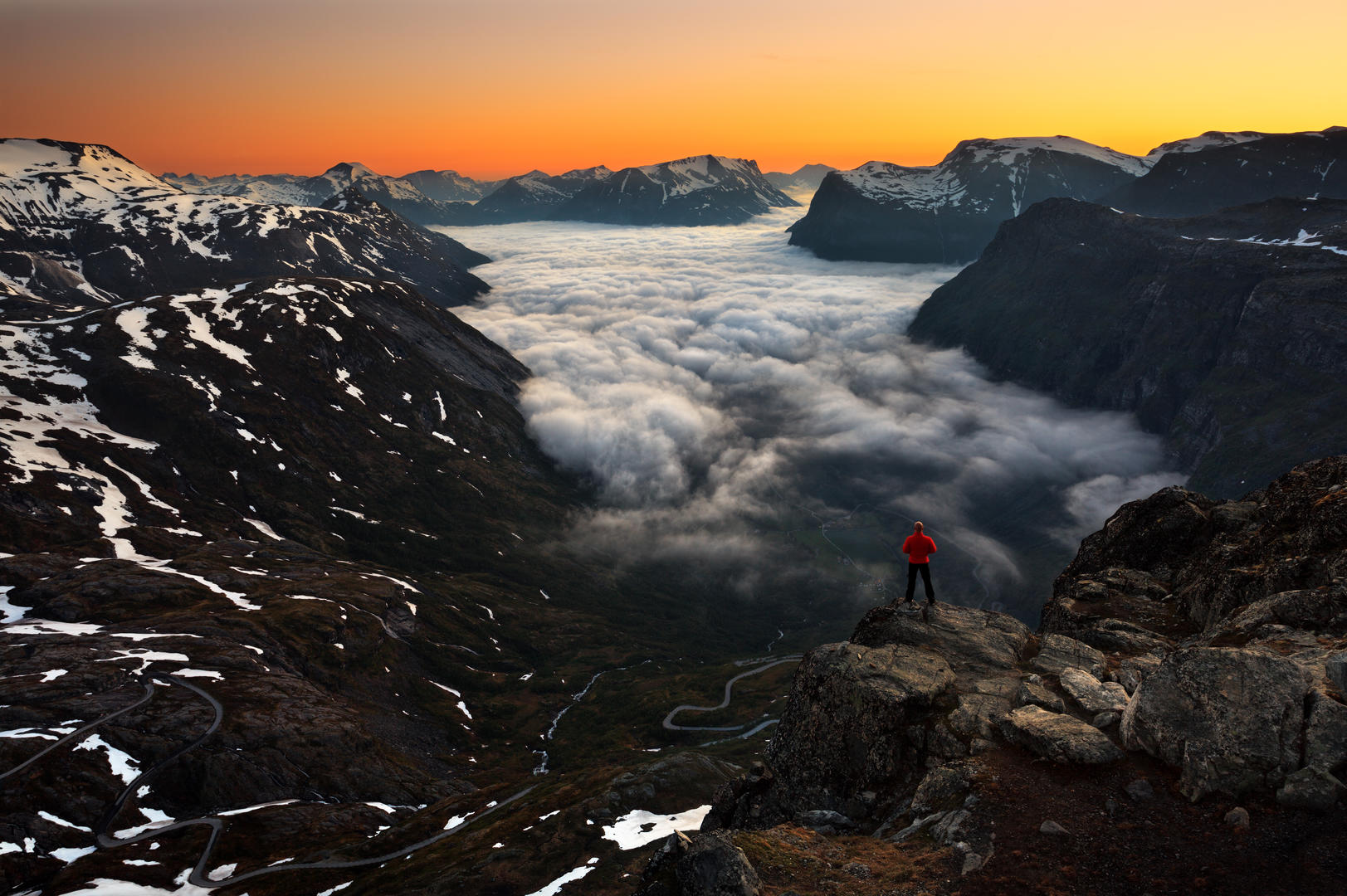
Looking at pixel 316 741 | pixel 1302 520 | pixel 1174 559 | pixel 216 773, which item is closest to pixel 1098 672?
pixel 1302 520

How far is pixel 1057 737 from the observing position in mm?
28797

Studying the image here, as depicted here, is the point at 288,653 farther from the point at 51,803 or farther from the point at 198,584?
the point at 51,803

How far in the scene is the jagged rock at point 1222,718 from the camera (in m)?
23.5

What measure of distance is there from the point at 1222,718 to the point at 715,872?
20.8 meters

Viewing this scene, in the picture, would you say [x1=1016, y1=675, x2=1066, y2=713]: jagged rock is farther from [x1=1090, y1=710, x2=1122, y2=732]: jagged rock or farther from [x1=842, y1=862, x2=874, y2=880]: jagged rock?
[x1=842, y1=862, x2=874, y2=880]: jagged rock

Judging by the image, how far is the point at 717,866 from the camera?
26.1 m

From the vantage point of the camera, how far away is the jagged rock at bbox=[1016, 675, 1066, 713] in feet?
107

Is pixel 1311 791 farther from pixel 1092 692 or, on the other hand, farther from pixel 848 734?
pixel 848 734

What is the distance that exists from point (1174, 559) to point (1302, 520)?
13587mm

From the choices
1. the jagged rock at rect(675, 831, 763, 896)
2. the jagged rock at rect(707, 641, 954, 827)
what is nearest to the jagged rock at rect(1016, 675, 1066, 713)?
the jagged rock at rect(707, 641, 954, 827)

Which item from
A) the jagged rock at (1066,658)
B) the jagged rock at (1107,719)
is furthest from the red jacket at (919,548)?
the jagged rock at (1107,719)

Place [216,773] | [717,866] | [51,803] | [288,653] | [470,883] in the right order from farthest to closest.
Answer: [288,653] → [216,773] → [51,803] → [470,883] → [717,866]

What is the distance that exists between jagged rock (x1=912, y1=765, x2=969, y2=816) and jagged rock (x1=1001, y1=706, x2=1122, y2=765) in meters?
3.55

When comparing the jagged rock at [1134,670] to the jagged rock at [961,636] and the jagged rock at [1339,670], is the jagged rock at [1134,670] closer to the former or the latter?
the jagged rock at [961,636]
